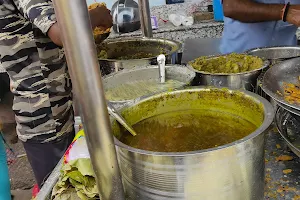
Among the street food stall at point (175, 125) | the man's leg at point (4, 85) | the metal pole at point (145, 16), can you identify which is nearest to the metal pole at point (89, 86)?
the street food stall at point (175, 125)

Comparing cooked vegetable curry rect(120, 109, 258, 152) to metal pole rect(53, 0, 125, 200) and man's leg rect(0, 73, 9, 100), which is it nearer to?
metal pole rect(53, 0, 125, 200)

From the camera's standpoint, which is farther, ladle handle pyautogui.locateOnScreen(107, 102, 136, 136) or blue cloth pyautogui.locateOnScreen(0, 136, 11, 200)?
blue cloth pyautogui.locateOnScreen(0, 136, 11, 200)

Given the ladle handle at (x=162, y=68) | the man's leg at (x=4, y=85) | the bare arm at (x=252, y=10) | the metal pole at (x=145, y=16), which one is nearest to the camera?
the ladle handle at (x=162, y=68)

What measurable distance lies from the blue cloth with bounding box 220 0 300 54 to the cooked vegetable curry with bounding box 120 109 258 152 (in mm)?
1317

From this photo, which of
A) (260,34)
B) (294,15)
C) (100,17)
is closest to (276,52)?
(294,15)

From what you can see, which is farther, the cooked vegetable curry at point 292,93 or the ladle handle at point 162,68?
the ladle handle at point 162,68

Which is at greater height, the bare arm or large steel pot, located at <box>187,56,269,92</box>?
the bare arm

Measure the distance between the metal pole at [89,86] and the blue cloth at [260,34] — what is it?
173 cm

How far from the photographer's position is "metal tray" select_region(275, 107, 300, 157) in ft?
3.84

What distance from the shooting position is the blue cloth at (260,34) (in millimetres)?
2182

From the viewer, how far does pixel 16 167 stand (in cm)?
356

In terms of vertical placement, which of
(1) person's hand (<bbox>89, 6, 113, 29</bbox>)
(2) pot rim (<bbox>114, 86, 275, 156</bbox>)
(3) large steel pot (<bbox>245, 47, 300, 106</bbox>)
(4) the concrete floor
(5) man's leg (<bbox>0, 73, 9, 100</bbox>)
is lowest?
(4) the concrete floor

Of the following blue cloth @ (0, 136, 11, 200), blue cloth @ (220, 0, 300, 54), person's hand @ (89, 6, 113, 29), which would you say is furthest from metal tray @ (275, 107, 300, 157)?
blue cloth @ (0, 136, 11, 200)

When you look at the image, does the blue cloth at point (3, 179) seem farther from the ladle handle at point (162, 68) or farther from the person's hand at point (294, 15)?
the person's hand at point (294, 15)
